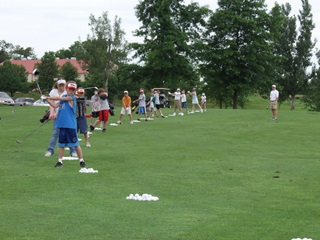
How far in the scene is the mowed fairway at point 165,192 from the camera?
7789mm

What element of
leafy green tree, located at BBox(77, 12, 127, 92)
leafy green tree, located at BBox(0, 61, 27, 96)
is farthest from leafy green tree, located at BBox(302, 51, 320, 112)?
leafy green tree, located at BBox(0, 61, 27, 96)

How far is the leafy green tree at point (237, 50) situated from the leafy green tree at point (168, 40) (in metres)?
2.05

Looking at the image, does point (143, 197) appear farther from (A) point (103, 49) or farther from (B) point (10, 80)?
(B) point (10, 80)

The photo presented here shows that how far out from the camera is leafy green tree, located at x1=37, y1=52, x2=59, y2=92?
320 feet

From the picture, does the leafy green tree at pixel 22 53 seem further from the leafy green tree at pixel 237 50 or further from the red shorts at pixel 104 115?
the red shorts at pixel 104 115

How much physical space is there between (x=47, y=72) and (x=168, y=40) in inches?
1272

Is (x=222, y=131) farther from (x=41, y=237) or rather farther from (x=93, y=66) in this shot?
(x=93, y=66)

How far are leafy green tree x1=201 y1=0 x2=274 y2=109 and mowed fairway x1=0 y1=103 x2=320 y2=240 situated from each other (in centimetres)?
5403

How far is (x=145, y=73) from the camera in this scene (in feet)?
251

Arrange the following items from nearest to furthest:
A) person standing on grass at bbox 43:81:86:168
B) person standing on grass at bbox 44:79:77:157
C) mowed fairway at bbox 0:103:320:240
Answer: mowed fairway at bbox 0:103:320:240, person standing on grass at bbox 43:81:86:168, person standing on grass at bbox 44:79:77:157

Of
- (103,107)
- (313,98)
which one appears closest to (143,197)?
(103,107)

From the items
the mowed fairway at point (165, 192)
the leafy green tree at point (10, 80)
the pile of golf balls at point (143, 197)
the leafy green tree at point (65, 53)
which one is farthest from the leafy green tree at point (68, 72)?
the pile of golf balls at point (143, 197)

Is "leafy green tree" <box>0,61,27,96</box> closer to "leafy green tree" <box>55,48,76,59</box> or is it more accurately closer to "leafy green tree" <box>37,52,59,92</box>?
"leafy green tree" <box>37,52,59,92</box>

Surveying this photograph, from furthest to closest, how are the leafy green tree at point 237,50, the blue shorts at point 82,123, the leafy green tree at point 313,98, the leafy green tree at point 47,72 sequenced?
the leafy green tree at point 47,72 → the leafy green tree at point 237,50 → the leafy green tree at point 313,98 → the blue shorts at point 82,123
